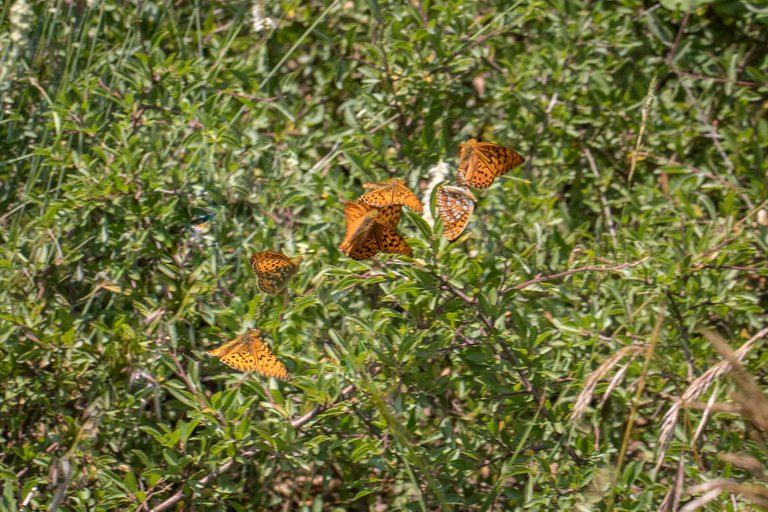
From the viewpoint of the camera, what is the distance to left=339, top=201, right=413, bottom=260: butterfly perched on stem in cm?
214

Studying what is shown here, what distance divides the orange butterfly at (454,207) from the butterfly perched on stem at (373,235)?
4.5 inches

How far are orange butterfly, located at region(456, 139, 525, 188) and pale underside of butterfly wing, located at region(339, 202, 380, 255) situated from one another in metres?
0.26

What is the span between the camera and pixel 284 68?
3.48 meters

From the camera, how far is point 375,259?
2.35m

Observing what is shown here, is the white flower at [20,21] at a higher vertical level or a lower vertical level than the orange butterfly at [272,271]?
higher

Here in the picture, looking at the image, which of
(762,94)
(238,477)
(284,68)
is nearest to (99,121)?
(284,68)

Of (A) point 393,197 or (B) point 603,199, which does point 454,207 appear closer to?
(A) point 393,197

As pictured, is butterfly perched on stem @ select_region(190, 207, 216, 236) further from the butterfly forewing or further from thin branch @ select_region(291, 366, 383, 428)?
thin branch @ select_region(291, 366, 383, 428)

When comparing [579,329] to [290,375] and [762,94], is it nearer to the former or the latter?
[290,375]

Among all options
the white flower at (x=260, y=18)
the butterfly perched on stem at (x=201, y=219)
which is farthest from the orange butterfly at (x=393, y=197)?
the white flower at (x=260, y=18)

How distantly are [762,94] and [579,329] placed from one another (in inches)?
49.9

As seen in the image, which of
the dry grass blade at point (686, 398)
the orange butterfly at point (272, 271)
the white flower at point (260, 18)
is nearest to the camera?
the dry grass blade at point (686, 398)

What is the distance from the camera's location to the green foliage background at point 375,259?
7.23 ft

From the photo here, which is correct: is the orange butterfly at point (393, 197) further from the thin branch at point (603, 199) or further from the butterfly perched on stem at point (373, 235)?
the thin branch at point (603, 199)
